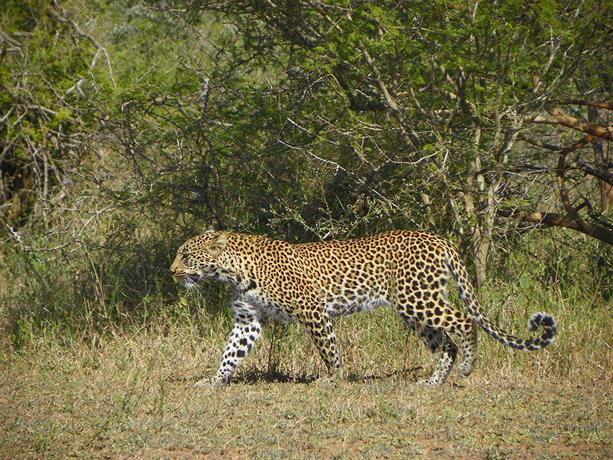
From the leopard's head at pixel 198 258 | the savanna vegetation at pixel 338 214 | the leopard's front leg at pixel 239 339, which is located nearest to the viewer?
the savanna vegetation at pixel 338 214

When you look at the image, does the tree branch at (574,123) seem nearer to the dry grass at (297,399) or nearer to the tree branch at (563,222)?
the tree branch at (563,222)

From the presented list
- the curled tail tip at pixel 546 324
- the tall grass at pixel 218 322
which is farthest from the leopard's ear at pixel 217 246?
the curled tail tip at pixel 546 324

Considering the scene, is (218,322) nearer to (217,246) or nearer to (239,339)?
(239,339)

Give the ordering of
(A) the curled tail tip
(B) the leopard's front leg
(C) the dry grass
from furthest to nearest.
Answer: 1. (B) the leopard's front leg
2. (A) the curled tail tip
3. (C) the dry grass

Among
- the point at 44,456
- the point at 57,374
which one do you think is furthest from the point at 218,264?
the point at 44,456

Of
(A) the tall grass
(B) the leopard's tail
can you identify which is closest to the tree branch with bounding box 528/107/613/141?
(A) the tall grass

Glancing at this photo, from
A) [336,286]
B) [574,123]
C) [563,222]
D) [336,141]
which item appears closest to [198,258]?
[336,286]

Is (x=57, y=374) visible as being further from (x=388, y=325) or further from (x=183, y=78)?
(x=183, y=78)

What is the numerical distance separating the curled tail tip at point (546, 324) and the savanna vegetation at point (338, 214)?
0.39m

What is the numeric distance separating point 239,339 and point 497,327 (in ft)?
7.41

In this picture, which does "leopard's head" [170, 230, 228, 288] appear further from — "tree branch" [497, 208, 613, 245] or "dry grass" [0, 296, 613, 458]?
"tree branch" [497, 208, 613, 245]

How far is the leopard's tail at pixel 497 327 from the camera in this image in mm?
8977

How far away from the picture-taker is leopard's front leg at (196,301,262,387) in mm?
9859

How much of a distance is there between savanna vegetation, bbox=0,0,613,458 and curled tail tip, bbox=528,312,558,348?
1.29 ft
